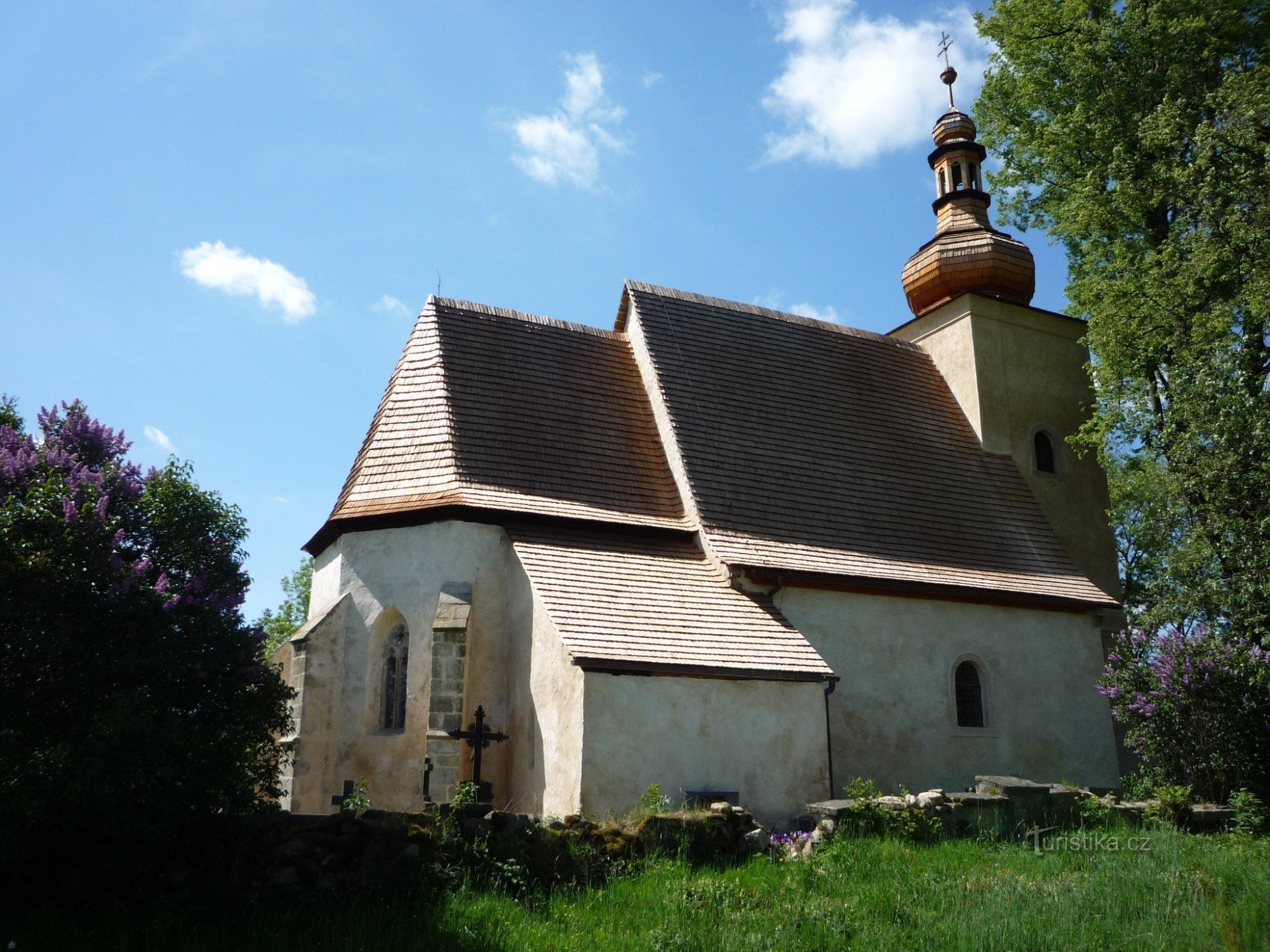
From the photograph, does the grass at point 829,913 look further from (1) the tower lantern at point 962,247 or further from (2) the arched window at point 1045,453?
(1) the tower lantern at point 962,247

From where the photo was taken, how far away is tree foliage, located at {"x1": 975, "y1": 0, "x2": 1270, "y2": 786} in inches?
546

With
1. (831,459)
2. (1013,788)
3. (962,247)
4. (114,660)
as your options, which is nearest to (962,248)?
(962,247)

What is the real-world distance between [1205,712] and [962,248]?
10918mm

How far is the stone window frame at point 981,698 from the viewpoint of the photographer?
1526cm

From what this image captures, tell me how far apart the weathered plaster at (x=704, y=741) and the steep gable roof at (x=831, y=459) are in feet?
7.84

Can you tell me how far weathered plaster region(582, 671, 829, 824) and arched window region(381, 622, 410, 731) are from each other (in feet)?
11.2

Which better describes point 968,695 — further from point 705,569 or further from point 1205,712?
point 705,569

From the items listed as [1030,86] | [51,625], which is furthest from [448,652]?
[1030,86]

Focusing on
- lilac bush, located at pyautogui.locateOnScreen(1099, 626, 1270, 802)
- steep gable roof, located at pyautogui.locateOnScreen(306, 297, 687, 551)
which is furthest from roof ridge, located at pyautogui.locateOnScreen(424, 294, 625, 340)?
lilac bush, located at pyautogui.locateOnScreen(1099, 626, 1270, 802)

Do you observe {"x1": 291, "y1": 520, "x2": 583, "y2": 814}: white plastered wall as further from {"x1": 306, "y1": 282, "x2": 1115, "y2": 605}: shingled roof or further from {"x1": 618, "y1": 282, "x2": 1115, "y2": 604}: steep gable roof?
{"x1": 618, "y1": 282, "x2": 1115, "y2": 604}: steep gable roof

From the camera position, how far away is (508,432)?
15.3 meters

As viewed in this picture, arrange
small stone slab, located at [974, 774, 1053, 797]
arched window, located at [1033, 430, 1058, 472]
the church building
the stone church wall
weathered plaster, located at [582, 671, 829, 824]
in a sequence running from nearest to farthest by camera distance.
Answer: small stone slab, located at [974, 774, 1053, 797] → weathered plaster, located at [582, 671, 829, 824] → the church building → the stone church wall → arched window, located at [1033, 430, 1058, 472]

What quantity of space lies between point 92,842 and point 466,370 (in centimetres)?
956

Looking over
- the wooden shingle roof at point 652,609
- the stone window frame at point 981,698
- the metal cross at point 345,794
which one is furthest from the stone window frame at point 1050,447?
the metal cross at point 345,794
